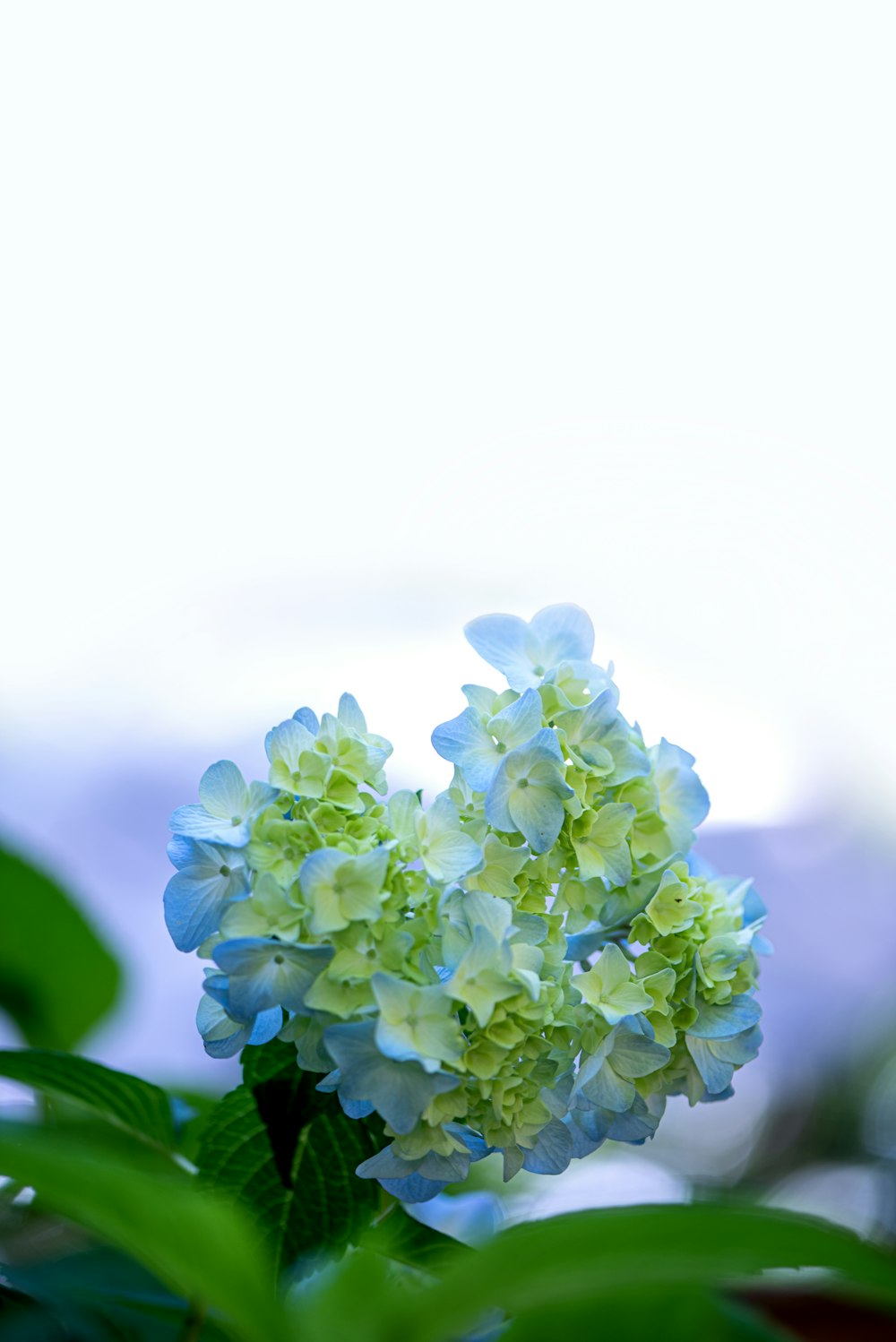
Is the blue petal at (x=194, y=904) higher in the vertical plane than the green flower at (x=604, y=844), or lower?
lower

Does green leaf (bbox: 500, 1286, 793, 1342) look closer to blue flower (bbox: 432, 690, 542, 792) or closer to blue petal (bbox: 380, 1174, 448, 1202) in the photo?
blue petal (bbox: 380, 1174, 448, 1202)

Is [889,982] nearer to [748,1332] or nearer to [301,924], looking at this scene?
[748,1332]

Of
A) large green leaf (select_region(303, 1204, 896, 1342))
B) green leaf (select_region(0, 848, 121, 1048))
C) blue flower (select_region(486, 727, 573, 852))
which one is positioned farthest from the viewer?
green leaf (select_region(0, 848, 121, 1048))

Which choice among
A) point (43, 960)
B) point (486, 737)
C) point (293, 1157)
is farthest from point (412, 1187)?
point (43, 960)

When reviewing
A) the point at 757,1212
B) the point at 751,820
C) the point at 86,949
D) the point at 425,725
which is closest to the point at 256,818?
the point at 757,1212

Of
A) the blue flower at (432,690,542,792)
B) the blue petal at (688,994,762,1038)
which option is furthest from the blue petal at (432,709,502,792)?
the blue petal at (688,994,762,1038)

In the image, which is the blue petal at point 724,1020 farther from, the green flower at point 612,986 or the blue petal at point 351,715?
the blue petal at point 351,715

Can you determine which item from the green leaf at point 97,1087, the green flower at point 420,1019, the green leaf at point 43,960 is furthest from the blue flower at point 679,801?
the green leaf at point 43,960
